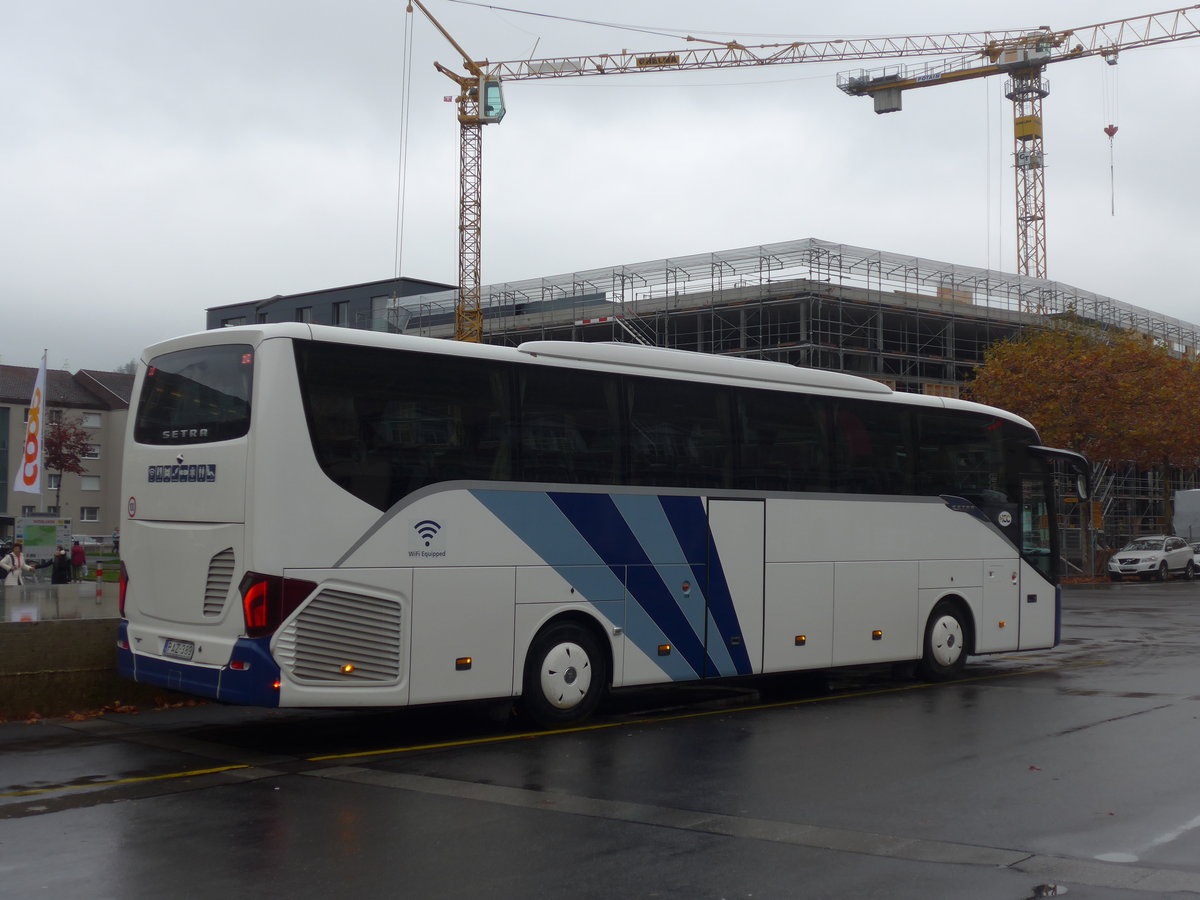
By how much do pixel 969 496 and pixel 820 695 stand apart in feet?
11.0

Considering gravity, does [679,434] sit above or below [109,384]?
below

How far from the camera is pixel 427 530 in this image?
1047 cm

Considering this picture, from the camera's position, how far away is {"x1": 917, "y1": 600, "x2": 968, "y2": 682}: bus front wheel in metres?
15.3

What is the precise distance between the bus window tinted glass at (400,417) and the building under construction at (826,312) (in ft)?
112

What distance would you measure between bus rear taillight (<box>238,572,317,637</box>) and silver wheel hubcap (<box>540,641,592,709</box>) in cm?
269

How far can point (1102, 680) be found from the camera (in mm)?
15039

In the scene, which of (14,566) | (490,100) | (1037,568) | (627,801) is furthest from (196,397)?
(490,100)

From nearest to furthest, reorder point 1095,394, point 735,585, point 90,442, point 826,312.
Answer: point 735,585
point 1095,394
point 826,312
point 90,442

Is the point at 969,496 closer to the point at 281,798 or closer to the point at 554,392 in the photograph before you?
the point at 554,392

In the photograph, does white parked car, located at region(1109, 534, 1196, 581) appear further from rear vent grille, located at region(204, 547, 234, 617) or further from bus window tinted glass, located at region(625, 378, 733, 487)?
rear vent grille, located at region(204, 547, 234, 617)

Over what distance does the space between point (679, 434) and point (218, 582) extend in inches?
186

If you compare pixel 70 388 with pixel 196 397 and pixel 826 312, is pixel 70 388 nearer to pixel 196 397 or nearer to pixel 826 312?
pixel 826 312

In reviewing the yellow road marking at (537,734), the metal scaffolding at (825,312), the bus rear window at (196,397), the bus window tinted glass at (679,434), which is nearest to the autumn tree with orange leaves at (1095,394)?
the metal scaffolding at (825,312)

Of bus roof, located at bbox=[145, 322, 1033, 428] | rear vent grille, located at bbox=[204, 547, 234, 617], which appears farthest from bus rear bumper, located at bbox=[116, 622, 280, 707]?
bus roof, located at bbox=[145, 322, 1033, 428]
